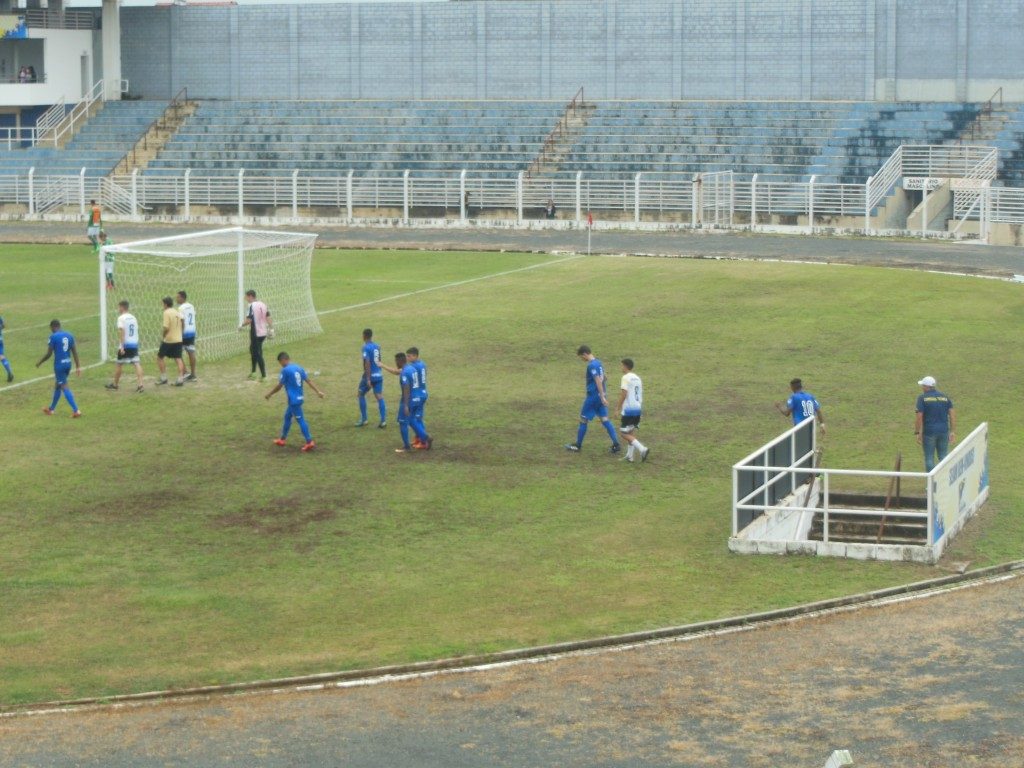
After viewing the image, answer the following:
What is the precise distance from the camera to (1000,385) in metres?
31.4

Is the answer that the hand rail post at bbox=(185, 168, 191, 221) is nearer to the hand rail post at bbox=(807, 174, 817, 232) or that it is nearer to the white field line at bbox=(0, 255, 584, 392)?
the white field line at bbox=(0, 255, 584, 392)

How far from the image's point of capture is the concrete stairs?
67375 millimetres

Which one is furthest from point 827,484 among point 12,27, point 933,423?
point 12,27

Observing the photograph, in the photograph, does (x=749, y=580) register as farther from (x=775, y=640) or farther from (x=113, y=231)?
(x=113, y=231)

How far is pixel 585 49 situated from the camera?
6881 cm

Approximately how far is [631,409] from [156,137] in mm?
47808

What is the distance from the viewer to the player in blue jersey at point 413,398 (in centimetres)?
2588

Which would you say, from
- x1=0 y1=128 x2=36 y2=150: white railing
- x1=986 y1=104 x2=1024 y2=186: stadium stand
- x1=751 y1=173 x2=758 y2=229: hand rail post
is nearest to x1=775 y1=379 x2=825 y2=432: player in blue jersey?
x1=751 y1=173 x2=758 y2=229: hand rail post

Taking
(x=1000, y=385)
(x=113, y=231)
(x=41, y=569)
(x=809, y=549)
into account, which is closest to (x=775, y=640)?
(x=809, y=549)

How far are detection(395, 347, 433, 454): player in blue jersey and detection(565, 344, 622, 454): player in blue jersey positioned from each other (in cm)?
242

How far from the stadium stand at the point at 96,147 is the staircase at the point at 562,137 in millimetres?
17121

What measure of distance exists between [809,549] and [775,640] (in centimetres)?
333

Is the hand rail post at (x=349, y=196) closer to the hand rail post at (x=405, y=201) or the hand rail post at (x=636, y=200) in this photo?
the hand rail post at (x=405, y=201)

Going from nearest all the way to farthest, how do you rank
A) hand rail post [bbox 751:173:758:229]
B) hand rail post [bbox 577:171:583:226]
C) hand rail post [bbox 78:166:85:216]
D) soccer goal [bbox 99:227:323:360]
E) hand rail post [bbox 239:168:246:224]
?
soccer goal [bbox 99:227:323:360] < hand rail post [bbox 751:173:758:229] < hand rail post [bbox 577:171:583:226] < hand rail post [bbox 239:168:246:224] < hand rail post [bbox 78:166:85:216]
